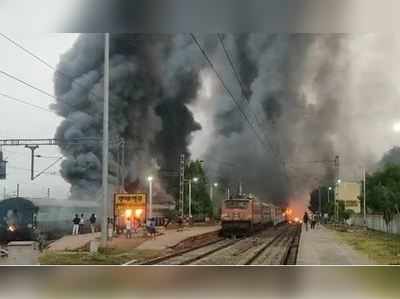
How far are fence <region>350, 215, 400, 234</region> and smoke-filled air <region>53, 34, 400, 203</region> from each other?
1.89 ft

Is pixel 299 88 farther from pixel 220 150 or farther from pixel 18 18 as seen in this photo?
pixel 18 18

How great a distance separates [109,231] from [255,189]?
183 centimetres

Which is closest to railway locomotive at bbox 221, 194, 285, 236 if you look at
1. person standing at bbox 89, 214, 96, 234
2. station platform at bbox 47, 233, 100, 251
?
person standing at bbox 89, 214, 96, 234

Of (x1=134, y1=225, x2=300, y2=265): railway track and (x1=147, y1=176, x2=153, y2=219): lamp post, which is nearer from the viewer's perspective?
(x1=134, y1=225, x2=300, y2=265): railway track

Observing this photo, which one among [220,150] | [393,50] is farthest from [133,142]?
[393,50]

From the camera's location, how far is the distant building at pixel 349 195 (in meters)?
7.14

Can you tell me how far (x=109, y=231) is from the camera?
6.83 meters

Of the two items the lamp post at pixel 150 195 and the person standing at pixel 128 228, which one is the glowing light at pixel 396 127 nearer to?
the lamp post at pixel 150 195

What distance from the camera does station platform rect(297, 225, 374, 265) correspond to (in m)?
6.45

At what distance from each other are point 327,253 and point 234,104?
78.5 inches

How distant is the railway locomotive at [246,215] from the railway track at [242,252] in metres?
0.18

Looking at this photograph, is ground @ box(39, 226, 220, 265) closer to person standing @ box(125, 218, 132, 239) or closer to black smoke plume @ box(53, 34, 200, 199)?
person standing @ box(125, 218, 132, 239)

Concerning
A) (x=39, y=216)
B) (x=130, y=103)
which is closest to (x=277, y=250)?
(x=130, y=103)

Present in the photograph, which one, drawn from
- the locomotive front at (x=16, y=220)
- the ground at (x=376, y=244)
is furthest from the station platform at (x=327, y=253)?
the locomotive front at (x=16, y=220)
